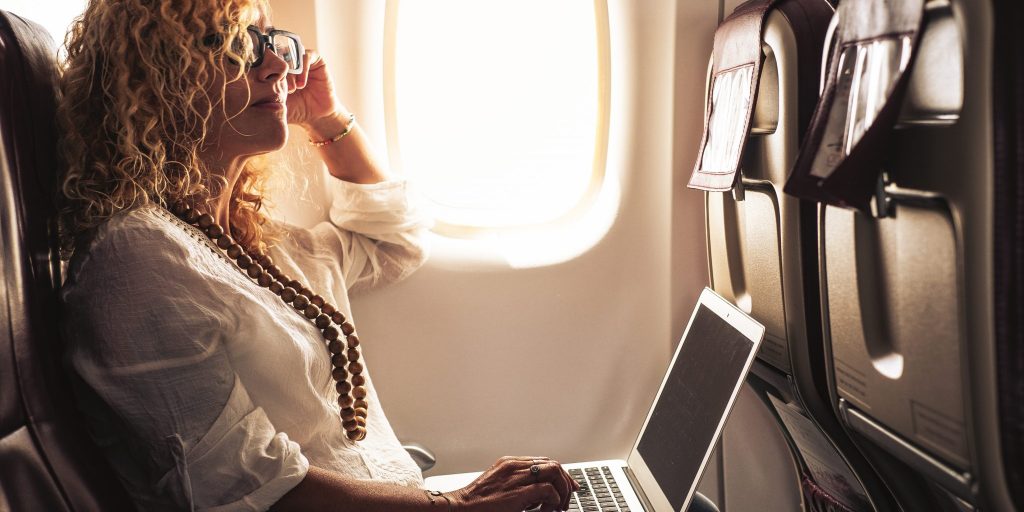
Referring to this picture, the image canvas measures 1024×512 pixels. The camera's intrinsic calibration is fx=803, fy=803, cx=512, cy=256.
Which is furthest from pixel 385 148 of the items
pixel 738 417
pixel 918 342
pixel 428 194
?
pixel 918 342

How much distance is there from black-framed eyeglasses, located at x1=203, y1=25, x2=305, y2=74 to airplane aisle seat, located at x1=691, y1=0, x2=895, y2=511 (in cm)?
82

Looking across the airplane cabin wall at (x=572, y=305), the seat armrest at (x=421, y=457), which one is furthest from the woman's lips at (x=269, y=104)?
the seat armrest at (x=421, y=457)

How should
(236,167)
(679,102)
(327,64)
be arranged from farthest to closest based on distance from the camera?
(679,102) < (327,64) < (236,167)

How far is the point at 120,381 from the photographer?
1.18 m

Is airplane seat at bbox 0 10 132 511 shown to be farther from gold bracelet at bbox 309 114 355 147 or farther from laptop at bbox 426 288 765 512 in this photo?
laptop at bbox 426 288 765 512

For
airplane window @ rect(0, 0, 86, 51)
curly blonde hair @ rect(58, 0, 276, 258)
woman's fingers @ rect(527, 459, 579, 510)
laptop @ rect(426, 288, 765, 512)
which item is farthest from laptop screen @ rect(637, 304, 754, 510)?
airplane window @ rect(0, 0, 86, 51)

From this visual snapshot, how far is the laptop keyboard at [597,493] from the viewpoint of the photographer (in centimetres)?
163

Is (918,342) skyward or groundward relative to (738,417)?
skyward

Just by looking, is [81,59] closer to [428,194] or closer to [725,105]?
[428,194]

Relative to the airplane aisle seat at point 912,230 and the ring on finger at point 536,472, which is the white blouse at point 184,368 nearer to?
the ring on finger at point 536,472

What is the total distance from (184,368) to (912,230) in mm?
1024

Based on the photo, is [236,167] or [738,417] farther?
[738,417]

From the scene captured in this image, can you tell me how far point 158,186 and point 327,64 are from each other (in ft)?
1.95

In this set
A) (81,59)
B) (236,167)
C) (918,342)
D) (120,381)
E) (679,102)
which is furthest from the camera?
(679,102)
